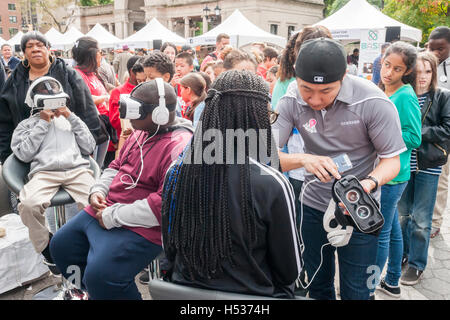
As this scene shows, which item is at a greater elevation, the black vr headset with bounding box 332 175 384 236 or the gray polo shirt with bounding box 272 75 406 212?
the gray polo shirt with bounding box 272 75 406 212

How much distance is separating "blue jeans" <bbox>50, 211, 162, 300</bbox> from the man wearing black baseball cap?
1.03 metres

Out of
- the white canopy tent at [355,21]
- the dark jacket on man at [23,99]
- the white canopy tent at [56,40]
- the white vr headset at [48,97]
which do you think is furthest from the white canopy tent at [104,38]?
the white vr headset at [48,97]

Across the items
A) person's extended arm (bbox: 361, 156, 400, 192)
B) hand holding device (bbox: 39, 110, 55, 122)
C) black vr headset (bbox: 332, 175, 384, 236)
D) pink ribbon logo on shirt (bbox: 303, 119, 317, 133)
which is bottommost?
black vr headset (bbox: 332, 175, 384, 236)

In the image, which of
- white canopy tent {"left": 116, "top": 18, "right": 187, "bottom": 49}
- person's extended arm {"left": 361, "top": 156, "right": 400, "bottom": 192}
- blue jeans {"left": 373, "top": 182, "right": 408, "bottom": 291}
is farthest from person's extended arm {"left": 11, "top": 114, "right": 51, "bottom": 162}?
white canopy tent {"left": 116, "top": 18, "right": 187, "bottom": 49}

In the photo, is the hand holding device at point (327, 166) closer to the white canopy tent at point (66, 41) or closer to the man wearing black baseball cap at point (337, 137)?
the man wearing black baseball cap at point (337, 137)

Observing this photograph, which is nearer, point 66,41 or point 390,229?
point 390,229

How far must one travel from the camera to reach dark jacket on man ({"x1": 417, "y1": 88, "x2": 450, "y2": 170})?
10.1 ft

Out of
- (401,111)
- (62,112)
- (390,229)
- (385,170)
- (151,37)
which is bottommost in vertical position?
(390,229)

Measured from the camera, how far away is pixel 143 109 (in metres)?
2.23

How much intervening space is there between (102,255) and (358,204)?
1444 mm

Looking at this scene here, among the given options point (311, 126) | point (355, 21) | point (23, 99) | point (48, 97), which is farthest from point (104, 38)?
point (311, 126)

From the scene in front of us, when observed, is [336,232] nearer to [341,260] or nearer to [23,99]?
[341,260]

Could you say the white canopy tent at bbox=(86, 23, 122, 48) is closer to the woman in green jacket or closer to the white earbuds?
the woman in green jacket

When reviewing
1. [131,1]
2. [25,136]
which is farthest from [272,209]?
[131,1]
